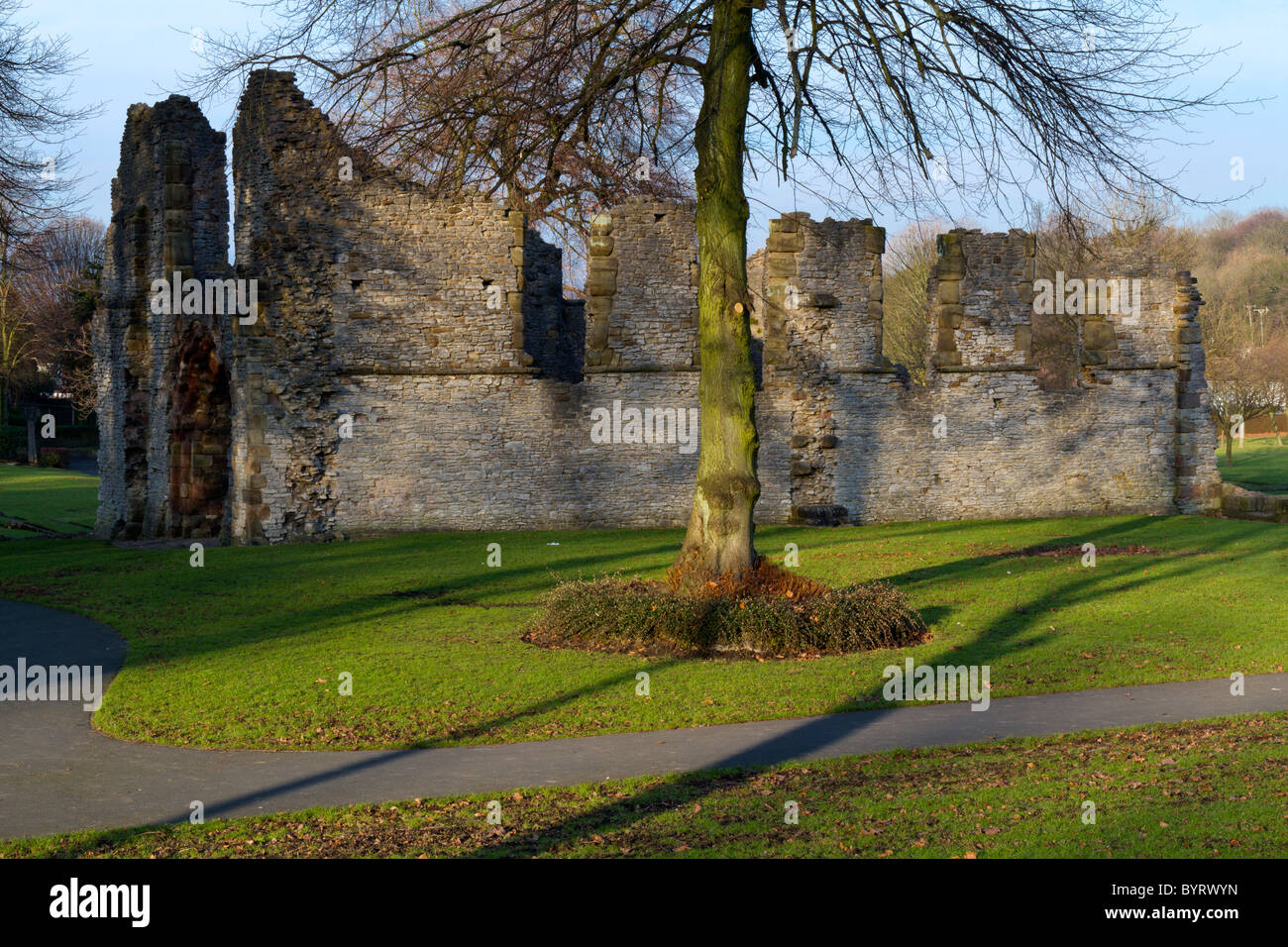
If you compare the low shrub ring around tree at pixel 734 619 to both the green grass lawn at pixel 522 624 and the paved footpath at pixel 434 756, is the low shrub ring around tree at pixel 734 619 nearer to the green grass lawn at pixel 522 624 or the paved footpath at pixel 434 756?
the green grass lawn at pixel 522 624

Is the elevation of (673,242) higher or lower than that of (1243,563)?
higher

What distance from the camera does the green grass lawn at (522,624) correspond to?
9.64 metres

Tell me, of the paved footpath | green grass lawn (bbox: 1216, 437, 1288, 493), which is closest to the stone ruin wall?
green grass lawn (bbox: 1216, 437, 1288, 493)

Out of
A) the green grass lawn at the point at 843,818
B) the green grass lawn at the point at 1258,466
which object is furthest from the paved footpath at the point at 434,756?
the green grass lawn at the point at 1258,466

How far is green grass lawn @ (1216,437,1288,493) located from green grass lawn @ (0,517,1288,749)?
1465 centimetres

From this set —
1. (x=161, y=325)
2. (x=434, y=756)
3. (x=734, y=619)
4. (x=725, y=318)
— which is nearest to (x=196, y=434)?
(x=161, y=325)

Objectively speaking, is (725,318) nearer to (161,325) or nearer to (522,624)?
(522,624)

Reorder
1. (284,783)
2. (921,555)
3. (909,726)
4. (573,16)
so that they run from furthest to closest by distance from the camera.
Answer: (921,555), (573,16), (909,726), (284,783)

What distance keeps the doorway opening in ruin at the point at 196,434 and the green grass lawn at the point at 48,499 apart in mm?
7272

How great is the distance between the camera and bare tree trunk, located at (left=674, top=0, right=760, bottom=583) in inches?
502
